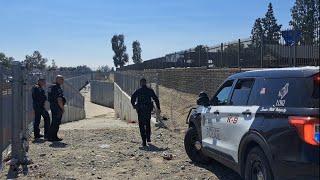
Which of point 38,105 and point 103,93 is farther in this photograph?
point 103,93

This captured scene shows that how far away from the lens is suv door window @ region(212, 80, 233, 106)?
909cm

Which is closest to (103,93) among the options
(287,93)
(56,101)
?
(56,101)

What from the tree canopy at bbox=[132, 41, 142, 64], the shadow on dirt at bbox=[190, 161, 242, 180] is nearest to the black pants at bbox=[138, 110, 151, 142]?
the shadow on dirt at bbox=[190, 161, 242, 180]

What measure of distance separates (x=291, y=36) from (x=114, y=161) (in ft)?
26.6

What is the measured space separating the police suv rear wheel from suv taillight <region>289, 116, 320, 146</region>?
479 centimetres

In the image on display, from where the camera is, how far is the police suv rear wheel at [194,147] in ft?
36.1

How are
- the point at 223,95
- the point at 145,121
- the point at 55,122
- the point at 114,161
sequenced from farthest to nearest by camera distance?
the point at 55,122 < the point at 145,121 < the point at 114,161 < the point at 223,95

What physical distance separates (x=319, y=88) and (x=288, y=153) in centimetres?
81

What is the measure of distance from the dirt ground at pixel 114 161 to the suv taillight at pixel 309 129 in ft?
11.7

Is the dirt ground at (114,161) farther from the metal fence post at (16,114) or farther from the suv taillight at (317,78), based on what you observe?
the suv taillight at (317,78)

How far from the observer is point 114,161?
38.8 ft

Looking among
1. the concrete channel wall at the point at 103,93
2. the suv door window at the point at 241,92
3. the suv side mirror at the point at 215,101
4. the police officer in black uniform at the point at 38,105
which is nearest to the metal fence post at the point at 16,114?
the suv side mirror at the point at 215,101

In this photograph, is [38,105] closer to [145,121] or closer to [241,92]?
[145,121]

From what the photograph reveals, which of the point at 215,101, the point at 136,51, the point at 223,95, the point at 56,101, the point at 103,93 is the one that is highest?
the point at 136,51
